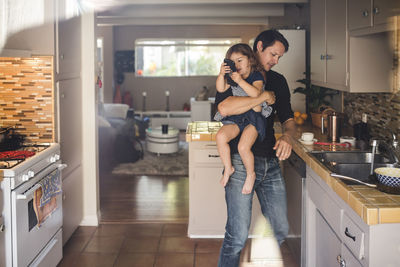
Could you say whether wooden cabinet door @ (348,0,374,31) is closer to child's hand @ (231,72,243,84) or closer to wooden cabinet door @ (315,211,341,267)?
child's hand @ (231,72,243,84)

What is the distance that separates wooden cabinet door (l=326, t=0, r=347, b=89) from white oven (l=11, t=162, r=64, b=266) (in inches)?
88.1

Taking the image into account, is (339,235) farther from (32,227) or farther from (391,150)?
(32,227)

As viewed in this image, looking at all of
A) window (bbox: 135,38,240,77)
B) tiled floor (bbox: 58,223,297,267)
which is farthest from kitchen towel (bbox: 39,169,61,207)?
window (bbox: 135,38,240,77)

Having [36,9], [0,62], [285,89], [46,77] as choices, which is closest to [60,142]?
[46,77]

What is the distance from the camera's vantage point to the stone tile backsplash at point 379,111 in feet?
10.8

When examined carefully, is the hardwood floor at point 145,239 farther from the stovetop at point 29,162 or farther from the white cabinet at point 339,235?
the stovetop at point 29,162

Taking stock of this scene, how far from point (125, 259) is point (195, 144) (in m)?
1.10

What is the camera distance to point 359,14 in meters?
3.08

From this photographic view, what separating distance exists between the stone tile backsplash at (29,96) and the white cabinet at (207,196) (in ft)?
3.97

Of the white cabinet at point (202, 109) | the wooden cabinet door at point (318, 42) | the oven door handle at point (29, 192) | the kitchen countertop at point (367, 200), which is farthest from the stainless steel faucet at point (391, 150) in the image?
the white cabinet at point (202, 109)

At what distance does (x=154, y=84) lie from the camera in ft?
41.0

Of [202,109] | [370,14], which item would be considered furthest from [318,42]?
[202,109]

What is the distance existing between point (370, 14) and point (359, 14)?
0.77 ft

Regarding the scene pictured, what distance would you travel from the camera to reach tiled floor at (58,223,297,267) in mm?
3715
